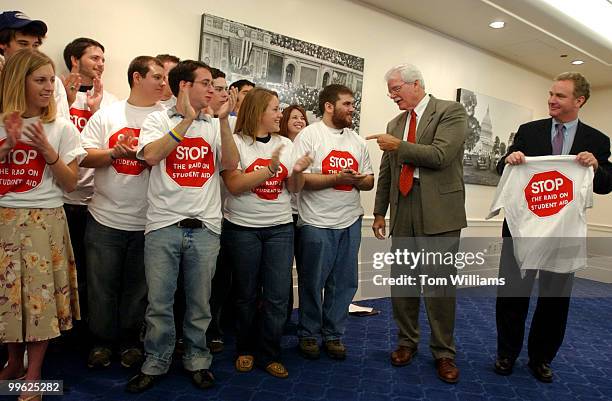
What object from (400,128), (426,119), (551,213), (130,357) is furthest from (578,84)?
(130,357)

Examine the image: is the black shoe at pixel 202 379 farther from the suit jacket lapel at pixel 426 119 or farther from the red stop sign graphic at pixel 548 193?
the red stop sign graphic at pixel 548 193

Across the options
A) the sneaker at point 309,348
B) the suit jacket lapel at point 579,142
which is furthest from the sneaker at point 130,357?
the suit jacket lapel at point 579,142

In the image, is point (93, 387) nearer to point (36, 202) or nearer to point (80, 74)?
point (36, 202)

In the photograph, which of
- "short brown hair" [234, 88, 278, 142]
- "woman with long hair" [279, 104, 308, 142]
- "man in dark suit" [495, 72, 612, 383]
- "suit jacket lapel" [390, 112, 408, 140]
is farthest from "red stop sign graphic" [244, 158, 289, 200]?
"man in dark suit" [495, 72, 612, 383]

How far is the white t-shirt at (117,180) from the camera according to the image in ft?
7.68

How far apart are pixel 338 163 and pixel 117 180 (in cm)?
130

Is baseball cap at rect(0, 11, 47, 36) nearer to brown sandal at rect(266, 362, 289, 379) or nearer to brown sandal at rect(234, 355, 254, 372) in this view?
brown sandal at rect(234, 355, 254, 372)

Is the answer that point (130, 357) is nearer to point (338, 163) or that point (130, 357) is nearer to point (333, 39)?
point (338, 163)

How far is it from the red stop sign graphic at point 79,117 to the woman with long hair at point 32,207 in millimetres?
642

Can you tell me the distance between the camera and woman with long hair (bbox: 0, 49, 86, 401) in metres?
1.88

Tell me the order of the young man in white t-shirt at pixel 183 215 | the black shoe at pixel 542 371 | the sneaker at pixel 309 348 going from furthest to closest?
1. the sneaker at pixel 309 348
2. the black shoe at pixel 542 371
3. the young man in white t-shirt at pixel 183 215

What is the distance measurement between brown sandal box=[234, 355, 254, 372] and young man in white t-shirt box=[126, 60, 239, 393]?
23cm

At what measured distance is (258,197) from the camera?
2498 mm

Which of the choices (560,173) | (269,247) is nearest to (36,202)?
(269,247)
